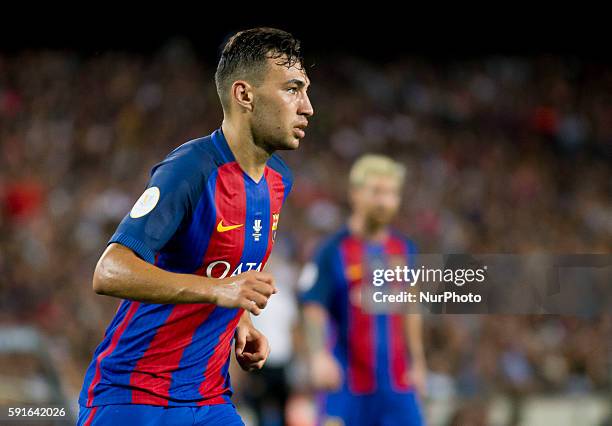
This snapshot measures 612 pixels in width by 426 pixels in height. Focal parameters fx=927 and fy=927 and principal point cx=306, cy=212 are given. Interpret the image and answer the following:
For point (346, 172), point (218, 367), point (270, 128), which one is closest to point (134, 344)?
point (218, 367)

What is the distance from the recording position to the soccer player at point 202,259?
257 centimetres

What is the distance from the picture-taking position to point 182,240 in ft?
9.31

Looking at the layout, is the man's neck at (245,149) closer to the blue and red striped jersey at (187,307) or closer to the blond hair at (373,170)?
the blue and red striped jersey at (187,307)

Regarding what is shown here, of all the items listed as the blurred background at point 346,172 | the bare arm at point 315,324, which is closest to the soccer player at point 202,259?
the bare arm at point 315,324

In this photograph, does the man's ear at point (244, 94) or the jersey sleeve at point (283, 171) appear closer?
the man's ear at point (244, 94)

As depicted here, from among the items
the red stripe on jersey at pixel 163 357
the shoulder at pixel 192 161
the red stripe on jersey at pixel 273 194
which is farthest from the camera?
the red stripe on jersey at pixel 273 194

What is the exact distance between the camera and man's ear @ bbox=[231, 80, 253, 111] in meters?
3.10

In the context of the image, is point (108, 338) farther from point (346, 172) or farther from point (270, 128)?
point (346, 172)

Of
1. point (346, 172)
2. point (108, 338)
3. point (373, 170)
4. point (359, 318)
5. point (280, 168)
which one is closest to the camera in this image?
point (108, 338)

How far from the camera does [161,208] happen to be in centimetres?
267

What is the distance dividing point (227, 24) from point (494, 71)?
4.17 metres

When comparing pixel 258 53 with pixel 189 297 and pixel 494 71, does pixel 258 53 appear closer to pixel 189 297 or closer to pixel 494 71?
pixel 189 297

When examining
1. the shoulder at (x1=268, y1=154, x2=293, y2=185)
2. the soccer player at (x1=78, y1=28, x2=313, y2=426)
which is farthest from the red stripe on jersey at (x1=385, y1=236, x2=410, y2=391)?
the soccer player at (x1=78, y1=28, x2=313, y2=426)

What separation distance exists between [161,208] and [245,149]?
0.51m
